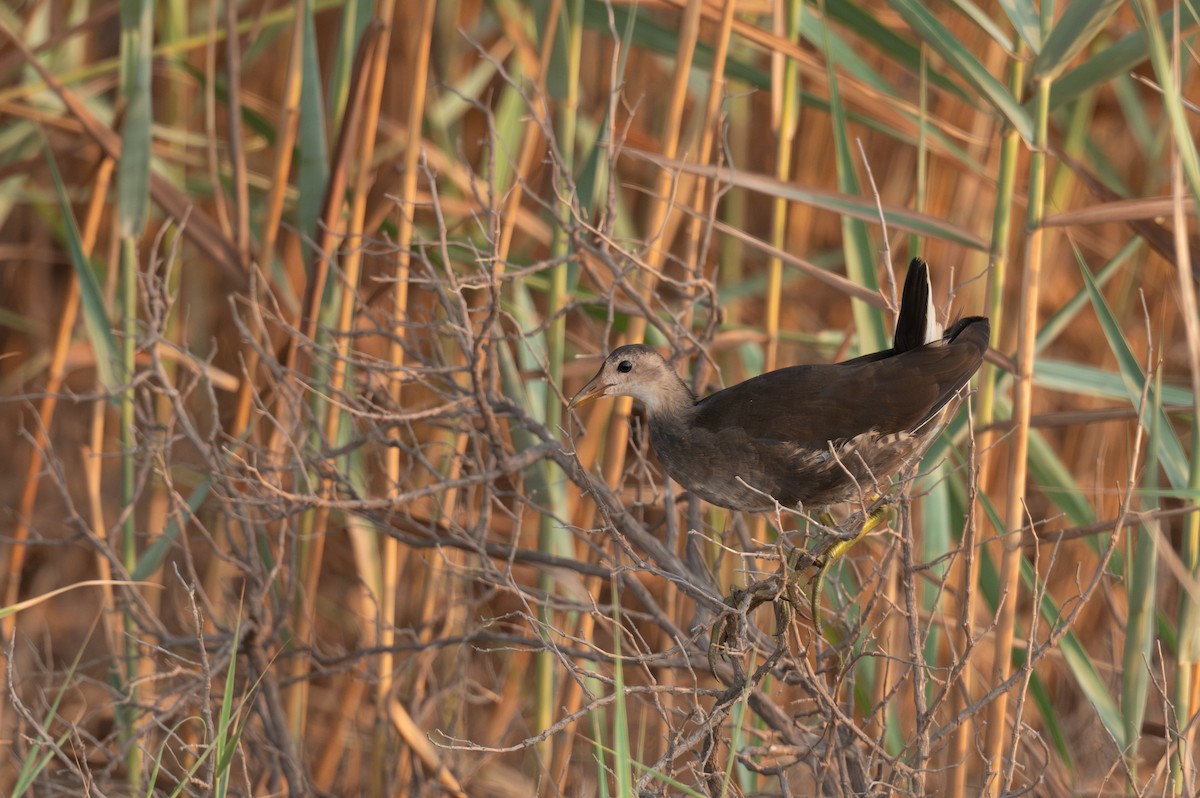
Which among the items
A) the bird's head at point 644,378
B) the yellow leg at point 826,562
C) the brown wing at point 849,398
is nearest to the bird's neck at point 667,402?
the bird's head at point 644,378

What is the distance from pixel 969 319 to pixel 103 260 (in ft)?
11.1

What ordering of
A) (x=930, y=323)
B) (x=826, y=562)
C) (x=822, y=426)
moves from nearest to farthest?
(x=826, y=562) < (x=822, y=426) < (x=930, y=323)

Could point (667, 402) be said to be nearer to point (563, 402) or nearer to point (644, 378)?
point (644, 378)

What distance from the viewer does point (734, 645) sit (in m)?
1.99

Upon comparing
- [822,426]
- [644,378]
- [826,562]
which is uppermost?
[644,378]

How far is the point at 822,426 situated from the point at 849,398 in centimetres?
8

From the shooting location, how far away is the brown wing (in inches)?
85.1

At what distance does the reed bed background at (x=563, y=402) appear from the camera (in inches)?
77.7

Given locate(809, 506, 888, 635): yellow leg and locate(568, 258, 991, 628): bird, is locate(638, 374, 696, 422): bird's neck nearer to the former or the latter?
locate(568, 258, 991, 628): bird

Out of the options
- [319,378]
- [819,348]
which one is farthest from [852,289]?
[819,348]

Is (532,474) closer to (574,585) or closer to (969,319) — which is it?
(574,585)

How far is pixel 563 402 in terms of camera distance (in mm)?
2217

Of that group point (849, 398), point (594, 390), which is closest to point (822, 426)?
point (849, 398)

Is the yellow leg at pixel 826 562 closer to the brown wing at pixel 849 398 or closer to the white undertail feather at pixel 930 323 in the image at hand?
the brown wing at pixel 849 398
